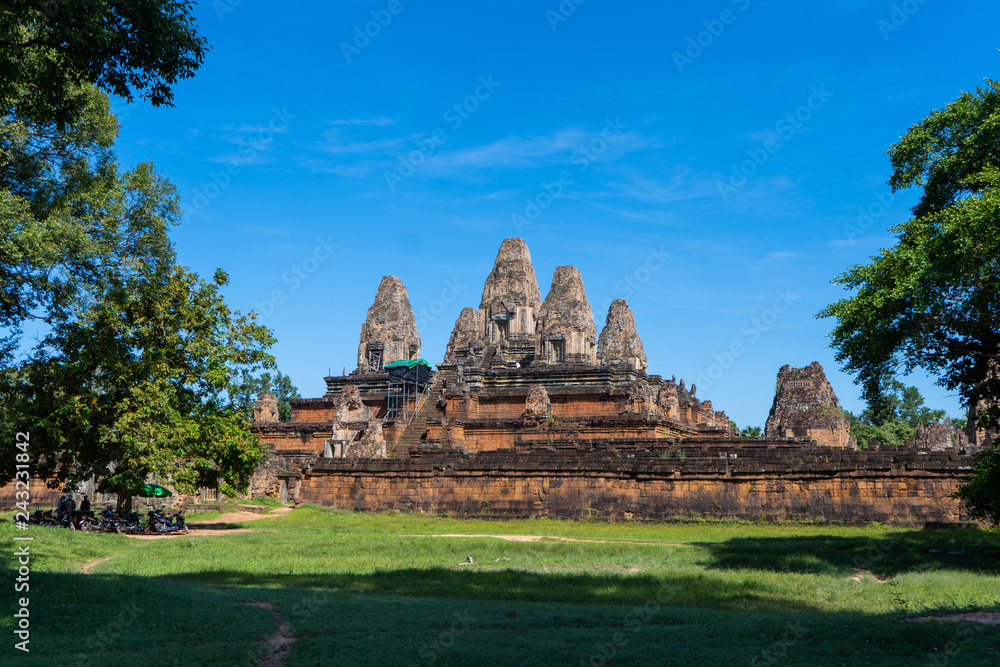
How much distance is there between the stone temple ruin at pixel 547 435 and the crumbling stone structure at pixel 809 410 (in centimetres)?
7

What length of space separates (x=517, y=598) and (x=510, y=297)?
1804 inches

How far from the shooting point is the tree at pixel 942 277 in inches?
522

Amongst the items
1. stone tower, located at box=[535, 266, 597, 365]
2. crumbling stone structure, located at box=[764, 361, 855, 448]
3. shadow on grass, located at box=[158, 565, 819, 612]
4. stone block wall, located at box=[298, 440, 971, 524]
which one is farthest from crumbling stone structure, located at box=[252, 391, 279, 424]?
shadow on grass, located at box=[158, 565, 819, 612]

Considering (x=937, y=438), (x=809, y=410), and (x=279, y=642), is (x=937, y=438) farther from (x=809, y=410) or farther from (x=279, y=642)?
(x=279, y=642)

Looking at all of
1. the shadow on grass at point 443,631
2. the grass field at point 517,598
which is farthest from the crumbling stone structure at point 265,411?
the shadow on grass at point 443,631

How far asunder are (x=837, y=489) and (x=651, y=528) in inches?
191

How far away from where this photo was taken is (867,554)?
15.6 metres

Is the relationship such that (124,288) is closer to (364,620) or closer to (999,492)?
(364,620)

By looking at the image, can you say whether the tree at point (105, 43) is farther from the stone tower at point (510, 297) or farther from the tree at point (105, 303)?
the stone tower at point (510, 297)

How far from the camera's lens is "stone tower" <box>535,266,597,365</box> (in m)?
52.2

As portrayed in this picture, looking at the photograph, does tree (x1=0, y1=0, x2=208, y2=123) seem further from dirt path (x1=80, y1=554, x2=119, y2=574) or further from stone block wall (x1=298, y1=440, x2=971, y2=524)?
stone block wall (x1=298, y1=440, x2=971, y2=524)

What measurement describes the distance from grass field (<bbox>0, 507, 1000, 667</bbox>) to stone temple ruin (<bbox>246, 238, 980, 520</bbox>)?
1749 mm

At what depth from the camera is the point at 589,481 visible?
23.9m

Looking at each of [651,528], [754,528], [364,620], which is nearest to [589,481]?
[651,528]
